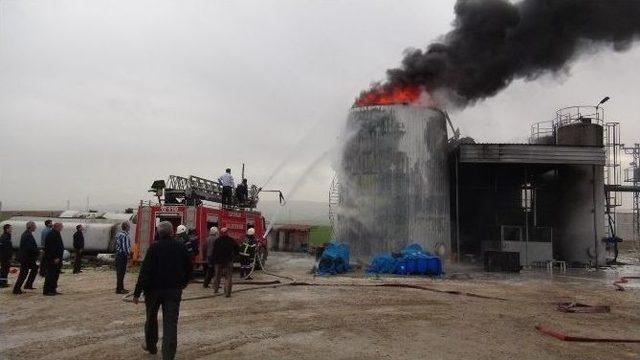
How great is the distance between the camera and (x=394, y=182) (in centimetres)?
2330

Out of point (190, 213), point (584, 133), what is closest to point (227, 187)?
point (190, 213)

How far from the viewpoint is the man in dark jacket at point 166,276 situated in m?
6.23

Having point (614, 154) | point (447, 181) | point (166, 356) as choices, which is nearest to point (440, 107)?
point (447, 181)

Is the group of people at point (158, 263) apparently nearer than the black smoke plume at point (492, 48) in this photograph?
Yes

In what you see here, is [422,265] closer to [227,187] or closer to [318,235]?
[227,187]

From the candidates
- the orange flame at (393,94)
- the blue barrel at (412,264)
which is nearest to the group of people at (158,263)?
the blue barrel at (412,264)

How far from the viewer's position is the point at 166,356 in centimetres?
609

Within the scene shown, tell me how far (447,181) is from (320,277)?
10.2m

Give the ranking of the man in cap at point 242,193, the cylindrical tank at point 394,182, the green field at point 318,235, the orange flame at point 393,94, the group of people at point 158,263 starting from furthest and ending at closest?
1. the green field at point 318,235
2. the orange flame at point 393,94
3. the cylindrical tank at point 394,182
4. the man in cap at point 242,193
5. the group of people at point 158,263

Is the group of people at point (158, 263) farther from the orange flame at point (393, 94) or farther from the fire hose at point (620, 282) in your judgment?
the orange flame at point (393, 94)

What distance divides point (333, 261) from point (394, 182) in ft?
21.1

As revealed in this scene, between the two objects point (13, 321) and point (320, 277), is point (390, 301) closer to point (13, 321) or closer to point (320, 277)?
point (320, 277)

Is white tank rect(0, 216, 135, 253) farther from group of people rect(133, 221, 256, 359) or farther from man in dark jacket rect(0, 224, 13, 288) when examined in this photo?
group of people rect(133, 221, 256, 359)

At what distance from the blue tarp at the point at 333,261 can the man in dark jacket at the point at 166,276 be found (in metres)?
11.6
